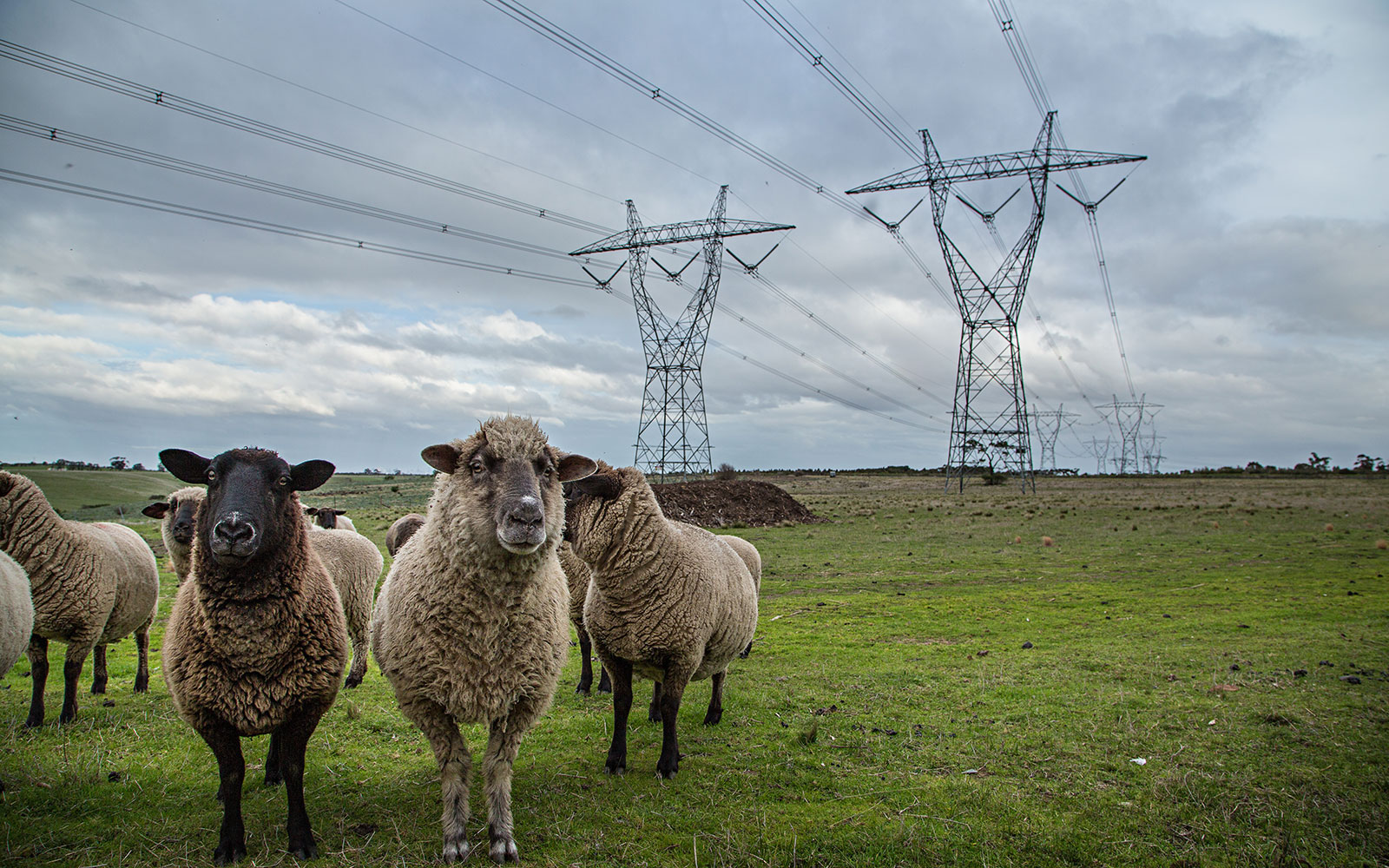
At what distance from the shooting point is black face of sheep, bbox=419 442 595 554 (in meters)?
4.57

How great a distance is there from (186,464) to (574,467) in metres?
2.79

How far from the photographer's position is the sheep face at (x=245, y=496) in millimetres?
4426

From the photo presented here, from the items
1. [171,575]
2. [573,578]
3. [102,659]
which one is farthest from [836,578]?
[171,575]

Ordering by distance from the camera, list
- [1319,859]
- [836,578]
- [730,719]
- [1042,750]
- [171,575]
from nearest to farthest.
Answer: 1. [1319,859]
2. [1042,750]
3. [730,719]
4. [171,575]
5. [836,578]

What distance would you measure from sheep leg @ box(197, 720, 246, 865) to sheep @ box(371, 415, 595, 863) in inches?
39.8

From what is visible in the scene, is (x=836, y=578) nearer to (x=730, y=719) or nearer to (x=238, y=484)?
(x=730, y=719)

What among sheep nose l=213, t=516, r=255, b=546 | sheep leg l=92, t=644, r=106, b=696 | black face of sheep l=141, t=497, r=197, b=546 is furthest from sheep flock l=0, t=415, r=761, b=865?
sheep leg l=92, t=644, r=106, b=696

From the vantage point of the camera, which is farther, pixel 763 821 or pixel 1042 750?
pixel 1042 750

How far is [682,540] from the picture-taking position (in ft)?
23.8

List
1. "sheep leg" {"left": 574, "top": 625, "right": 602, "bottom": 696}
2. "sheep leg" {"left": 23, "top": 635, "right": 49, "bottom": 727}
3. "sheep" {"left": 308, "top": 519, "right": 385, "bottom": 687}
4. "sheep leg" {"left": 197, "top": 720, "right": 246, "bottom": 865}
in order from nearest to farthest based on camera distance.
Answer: "sheep leg" {"left": 197, "top": 720, "right": 246, "bottom": 865}, "sheep leg" {"left": 23, "top": 635, "right": 49, "bottom": 727}, "sheep" {"left": 308, "top": 519, "right": 385, "bottom": 687}, "sheep leg" {"left": 574, "top": 625, "right": 602, "bottom": 696}

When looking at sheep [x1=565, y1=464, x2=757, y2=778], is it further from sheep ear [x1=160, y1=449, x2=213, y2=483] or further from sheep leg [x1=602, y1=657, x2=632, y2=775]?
sheep ear [x1=160, y1=449, x2=213, y2=483]

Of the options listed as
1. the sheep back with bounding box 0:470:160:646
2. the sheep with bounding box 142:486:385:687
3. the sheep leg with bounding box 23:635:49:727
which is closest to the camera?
the sheep leg with bounding box 23:635:49:727

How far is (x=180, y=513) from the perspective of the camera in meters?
7.85

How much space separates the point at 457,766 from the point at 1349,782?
277 inches
